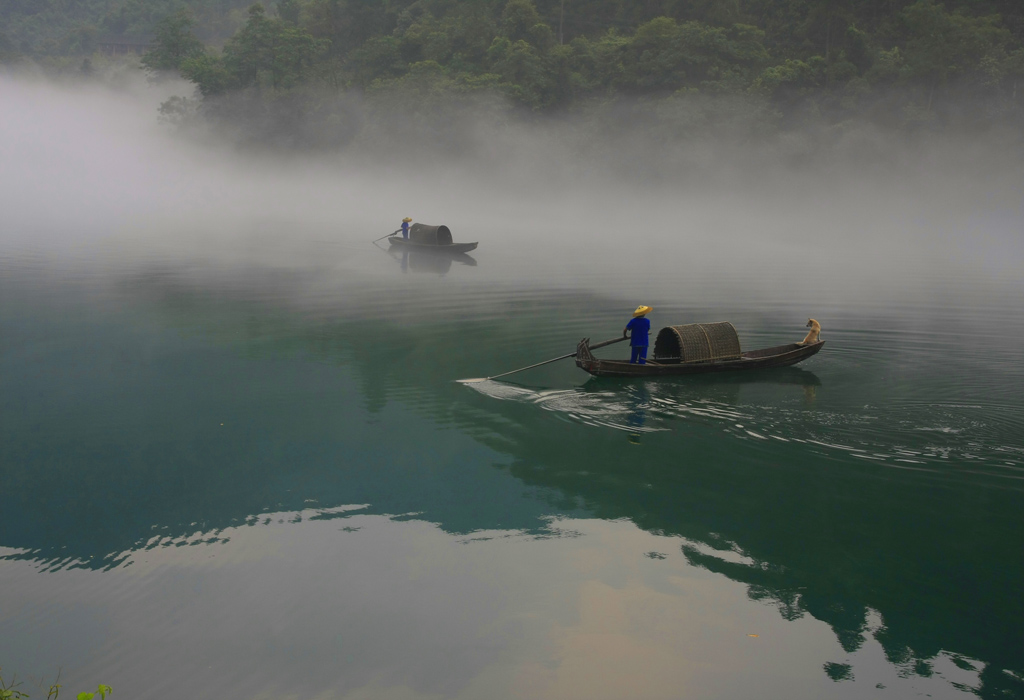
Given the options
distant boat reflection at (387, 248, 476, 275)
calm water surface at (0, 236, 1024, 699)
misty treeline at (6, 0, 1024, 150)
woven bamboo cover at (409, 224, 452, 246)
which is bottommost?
calm water surface at (0, 236, 1024, 699)

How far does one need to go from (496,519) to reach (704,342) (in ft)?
22.8

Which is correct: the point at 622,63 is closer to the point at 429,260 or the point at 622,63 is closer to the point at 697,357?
the point at 429,260

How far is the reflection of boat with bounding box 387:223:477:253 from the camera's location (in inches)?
1287

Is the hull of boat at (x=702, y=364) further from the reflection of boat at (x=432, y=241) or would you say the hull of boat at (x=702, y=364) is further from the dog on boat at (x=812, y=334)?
the reflection of boat at (x=432, y=241)

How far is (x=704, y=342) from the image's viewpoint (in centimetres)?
1518

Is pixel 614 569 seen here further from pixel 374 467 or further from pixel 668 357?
pixel 668 357

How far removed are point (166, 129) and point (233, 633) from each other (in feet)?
291

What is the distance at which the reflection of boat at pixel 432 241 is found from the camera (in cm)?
3269

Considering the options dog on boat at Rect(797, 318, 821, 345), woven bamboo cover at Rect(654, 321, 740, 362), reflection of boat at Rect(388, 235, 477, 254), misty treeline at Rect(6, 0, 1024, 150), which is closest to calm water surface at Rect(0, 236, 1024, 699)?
woven bamboo cover at Rect(654, 321, 740, 362)

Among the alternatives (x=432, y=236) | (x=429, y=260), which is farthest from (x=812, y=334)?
(x=432, y=236)

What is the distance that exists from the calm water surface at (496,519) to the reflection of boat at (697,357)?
0.34m

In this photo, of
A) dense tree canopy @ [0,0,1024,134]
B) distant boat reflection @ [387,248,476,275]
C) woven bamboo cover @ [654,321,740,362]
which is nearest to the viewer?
woven bamboo cover @ [654,321,740,362]

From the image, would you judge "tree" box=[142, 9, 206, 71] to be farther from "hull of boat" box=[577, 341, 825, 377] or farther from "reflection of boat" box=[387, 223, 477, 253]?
"hull of boat" box=[577, 341, 825, 377]

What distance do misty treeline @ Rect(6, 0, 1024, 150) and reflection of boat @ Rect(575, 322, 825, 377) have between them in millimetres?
46688
